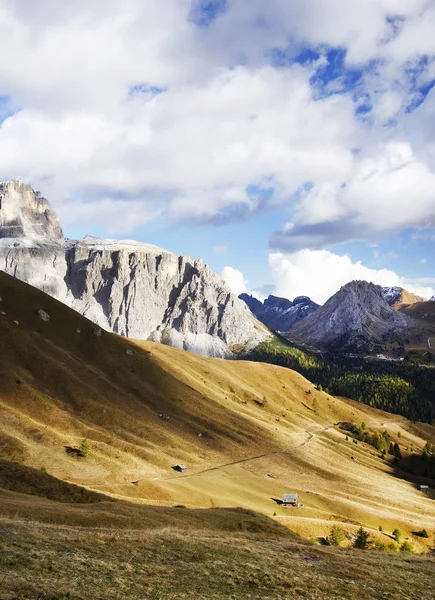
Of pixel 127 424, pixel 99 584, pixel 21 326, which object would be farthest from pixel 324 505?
pixel 21 326

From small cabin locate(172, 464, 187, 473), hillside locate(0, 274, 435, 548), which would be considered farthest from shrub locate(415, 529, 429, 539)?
small cabin locate(172, 464, 187, 473)

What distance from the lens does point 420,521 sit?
100125mm

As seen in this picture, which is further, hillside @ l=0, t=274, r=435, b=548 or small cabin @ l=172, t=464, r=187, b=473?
small cabin @ l=172, t=464, r=187, b=473

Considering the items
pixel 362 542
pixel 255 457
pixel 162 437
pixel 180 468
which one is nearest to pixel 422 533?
pixel 362 542

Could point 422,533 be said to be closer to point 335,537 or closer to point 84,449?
point 335,537

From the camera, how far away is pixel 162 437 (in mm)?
118000

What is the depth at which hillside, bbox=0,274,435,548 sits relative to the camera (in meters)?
84.9

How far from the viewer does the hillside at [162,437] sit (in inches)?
3342

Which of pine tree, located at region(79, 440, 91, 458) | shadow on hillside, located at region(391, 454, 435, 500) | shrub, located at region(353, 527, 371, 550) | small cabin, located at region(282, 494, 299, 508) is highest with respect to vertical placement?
pine tree, located at region(79, 440, 91, 458)

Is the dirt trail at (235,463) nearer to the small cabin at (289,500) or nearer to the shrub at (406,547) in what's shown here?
the small cabin at (289,500)

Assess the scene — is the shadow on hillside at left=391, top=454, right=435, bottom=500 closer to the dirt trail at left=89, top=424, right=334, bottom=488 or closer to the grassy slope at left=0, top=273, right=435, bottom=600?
the grassy slope at left=0, top=273, right=435, bottom=600

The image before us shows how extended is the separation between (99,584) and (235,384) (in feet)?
571

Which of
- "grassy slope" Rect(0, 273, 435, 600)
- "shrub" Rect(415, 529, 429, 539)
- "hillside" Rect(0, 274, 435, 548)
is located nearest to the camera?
"grassy slope" Rect(0, 273, 435, 600)

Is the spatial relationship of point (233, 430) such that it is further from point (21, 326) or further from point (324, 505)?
point (21, 326)
